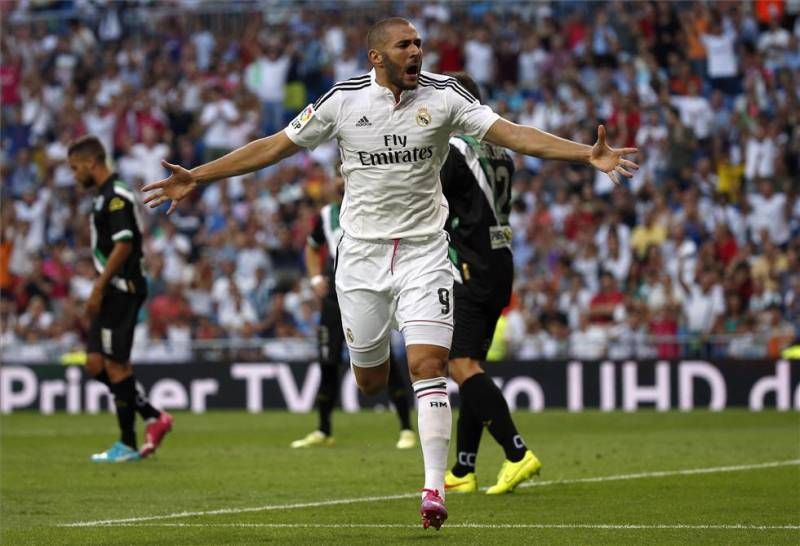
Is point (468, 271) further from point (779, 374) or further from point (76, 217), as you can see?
point (76, 217)

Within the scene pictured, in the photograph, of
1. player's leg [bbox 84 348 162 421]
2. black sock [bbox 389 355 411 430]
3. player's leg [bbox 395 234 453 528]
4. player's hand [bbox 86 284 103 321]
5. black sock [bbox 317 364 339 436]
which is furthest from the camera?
black sock [bbox 317 364 339 436]

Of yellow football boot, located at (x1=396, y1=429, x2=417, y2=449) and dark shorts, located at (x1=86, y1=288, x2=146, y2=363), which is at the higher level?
dark shorts, located at (x1=86, y1=288, x2=146, y2=363)

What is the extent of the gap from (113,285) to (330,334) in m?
2.84

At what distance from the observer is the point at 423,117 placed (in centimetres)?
848

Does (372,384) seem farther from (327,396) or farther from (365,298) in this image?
(327,396)

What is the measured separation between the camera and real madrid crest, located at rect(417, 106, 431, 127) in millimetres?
8477

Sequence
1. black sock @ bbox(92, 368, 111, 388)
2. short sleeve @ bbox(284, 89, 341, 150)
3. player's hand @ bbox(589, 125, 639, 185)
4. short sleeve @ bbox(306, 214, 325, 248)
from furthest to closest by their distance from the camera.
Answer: short sleeve @ bbox(306, 214, 325, 248) < black sock @ bbox(92, 368, 111, 388) < short sleeve @ bbox(284, 89, 341, 150) < player's hand @ bbox(589, 125, 639, 185)

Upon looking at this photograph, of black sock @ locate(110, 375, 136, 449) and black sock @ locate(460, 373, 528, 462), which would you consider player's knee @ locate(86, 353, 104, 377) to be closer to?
black sock @ locate(110, 375, 136, 449)

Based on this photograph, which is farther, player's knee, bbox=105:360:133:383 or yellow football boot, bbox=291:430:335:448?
yellow football boot, bbox=291:430:335:448

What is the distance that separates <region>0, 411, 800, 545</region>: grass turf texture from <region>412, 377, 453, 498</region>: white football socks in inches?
14.7

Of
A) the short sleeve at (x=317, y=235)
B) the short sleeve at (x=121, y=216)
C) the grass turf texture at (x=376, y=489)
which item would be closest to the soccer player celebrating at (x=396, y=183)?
the grass turf texture at (x=376, y=489)

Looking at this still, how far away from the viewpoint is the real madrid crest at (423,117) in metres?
8.48

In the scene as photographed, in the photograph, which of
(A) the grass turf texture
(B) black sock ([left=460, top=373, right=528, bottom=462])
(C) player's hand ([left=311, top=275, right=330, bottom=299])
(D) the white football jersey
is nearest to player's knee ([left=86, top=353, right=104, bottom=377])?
(A) the grass turf texture

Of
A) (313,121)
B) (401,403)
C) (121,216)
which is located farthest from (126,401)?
(313,121)
